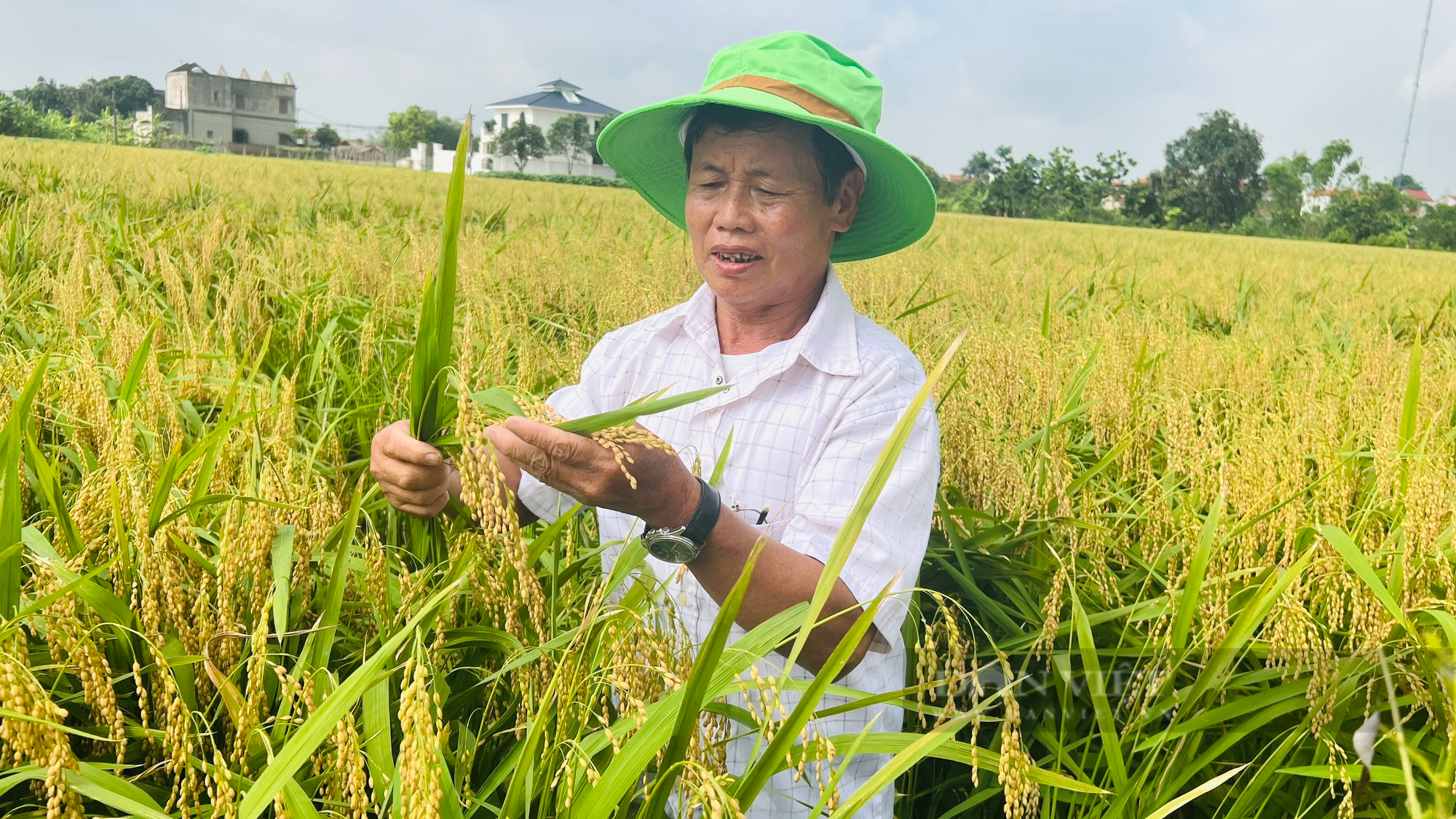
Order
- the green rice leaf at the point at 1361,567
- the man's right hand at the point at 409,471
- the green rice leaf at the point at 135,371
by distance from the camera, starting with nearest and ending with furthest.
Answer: the man's right hand at the point at 409,471, the green rice leaf at the point at 1361,567, the green rice leaf at the point at 135,371

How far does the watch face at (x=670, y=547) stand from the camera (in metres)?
1.15

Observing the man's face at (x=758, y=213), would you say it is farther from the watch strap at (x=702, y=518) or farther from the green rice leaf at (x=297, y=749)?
the green rice leaf at (x=297, y=749)

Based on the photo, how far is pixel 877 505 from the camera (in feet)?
4.57

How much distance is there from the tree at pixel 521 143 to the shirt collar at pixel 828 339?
202 ft

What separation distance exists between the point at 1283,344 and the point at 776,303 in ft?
11.7

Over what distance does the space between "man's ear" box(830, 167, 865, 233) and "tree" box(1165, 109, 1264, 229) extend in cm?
6238

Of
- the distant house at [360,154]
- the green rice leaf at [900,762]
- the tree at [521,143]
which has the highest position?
the tree at [521,143]

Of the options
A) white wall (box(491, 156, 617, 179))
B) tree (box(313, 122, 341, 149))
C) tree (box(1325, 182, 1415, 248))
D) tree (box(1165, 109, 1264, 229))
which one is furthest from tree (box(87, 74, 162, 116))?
tree (box(1325, 182, 1415, 248))

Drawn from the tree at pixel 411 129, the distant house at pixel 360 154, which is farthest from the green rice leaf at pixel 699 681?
the tree at pixel 411 129

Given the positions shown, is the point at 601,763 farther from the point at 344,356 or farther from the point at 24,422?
the point at 344,356

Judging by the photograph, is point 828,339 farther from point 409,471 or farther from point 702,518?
point 409,471

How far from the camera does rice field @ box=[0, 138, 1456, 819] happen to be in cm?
93

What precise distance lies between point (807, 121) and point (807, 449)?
56cm

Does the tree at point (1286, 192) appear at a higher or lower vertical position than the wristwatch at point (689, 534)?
higher
